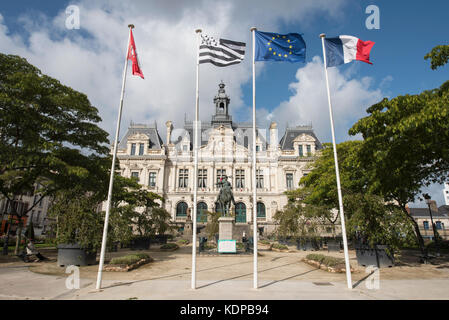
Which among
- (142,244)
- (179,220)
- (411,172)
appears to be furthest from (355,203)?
(179,220)

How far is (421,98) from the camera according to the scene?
1091cm

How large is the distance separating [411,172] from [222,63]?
38.9 feet

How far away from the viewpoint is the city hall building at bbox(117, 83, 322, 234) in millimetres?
49531

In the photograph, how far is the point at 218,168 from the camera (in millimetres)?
51906

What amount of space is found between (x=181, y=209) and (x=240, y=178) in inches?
495

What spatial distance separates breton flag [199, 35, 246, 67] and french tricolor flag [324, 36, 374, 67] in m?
3.72

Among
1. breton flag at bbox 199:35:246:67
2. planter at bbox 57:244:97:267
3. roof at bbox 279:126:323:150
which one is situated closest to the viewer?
breton flag at bbox 199:35:246:67

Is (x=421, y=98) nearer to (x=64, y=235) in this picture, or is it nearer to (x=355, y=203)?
(x=355, y=203)

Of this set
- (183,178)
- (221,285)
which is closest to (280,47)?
(221,285)

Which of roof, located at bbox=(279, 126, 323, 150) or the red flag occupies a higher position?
roof, located at bbox=(279, 126, 323, 150)

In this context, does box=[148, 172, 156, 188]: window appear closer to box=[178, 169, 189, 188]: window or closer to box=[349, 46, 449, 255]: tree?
box=[178, 169, 189, 188]: window

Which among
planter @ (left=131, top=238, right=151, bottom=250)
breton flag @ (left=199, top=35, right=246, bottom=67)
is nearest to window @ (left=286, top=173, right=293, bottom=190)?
planter @ (left=131, top=238, right=151, bottom=250)

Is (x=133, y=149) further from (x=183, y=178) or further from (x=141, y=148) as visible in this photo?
(x=183, y=178)
